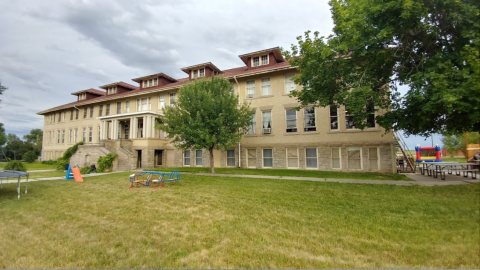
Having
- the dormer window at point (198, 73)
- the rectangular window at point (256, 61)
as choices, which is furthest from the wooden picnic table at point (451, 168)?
the dormer window at point (198, 73)

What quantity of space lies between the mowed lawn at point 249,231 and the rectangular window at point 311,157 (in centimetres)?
964

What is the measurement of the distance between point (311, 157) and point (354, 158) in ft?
10.2

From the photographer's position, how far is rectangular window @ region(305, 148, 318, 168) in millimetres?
17406

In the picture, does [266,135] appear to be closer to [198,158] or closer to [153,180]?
[198,158]

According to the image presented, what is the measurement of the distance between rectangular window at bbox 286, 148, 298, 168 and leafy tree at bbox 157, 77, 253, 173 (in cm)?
537

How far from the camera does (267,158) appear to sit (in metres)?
19.2

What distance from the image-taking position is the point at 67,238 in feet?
14.7

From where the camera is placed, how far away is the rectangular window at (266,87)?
19.6 metres

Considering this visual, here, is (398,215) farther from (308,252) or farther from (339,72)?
(339,72)

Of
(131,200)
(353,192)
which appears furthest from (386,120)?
(131,200)

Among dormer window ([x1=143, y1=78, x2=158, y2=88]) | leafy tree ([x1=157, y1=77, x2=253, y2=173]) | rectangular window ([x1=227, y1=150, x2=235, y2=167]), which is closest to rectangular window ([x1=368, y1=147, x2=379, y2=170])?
leafy tree ([x1=157, y1=77, x2=253, y2=173])

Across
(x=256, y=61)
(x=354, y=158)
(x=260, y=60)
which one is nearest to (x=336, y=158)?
(x=354, y=158)

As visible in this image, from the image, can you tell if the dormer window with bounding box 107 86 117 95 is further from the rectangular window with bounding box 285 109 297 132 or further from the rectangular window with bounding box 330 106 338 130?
the rectangular window with bounding box 330 106 338 130

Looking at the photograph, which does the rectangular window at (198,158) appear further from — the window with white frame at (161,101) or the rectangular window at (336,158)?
the rectangular window at (336,158)
